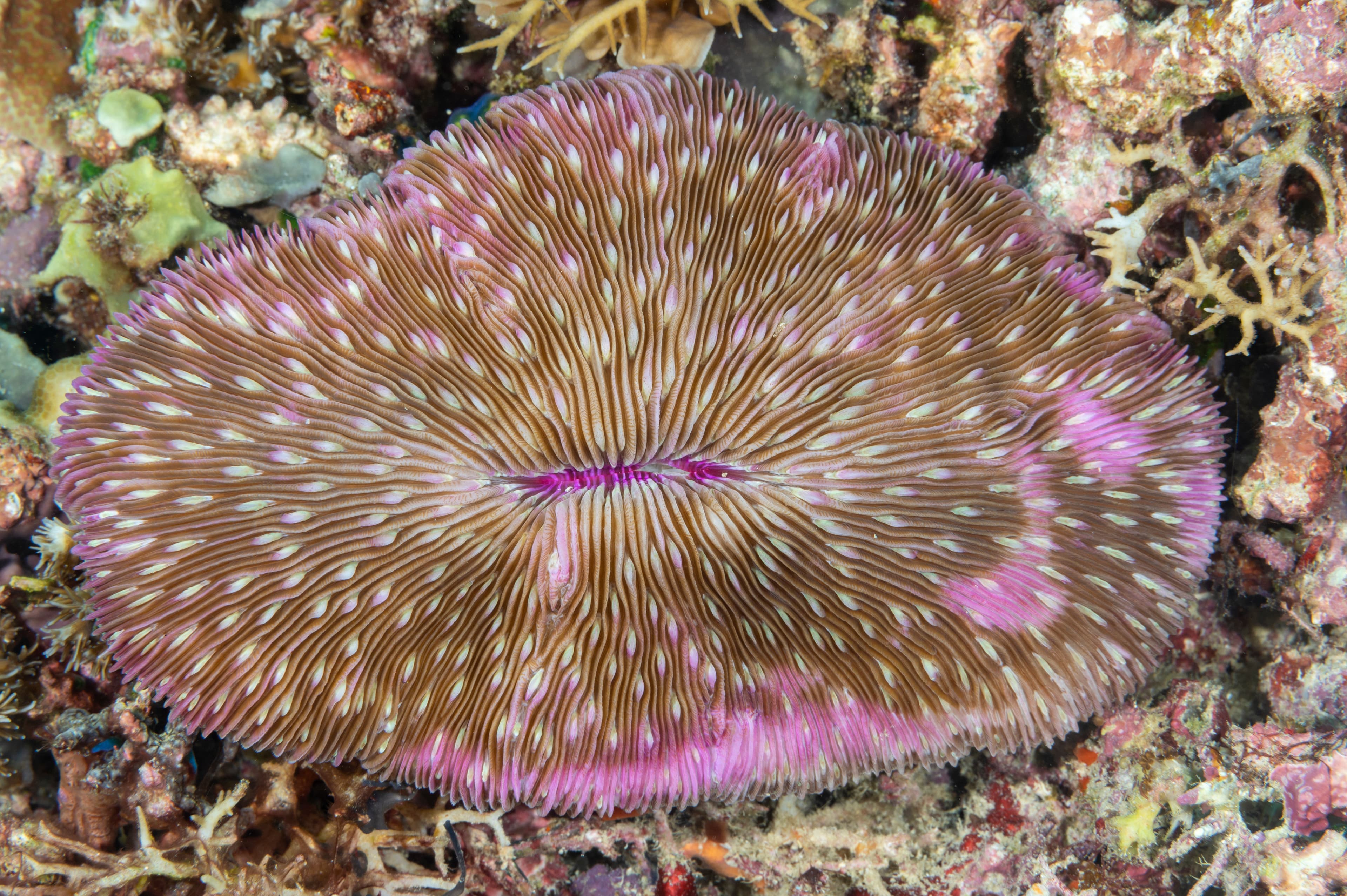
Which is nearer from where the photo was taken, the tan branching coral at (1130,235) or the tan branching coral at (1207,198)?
the tan branching coral at (1207,198)

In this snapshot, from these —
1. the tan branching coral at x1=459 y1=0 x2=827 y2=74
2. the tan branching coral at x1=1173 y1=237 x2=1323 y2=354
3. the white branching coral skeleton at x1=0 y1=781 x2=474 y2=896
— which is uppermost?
the tan branching coral at x1=459 y1=0 x2=827 y2=74

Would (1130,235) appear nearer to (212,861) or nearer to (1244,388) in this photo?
(1244,388)

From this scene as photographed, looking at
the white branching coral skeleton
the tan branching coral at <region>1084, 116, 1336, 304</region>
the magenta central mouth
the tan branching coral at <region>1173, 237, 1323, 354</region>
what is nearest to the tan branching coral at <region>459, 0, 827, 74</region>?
the tan branching coral at <region>1084, 116, 1336, 304</region>

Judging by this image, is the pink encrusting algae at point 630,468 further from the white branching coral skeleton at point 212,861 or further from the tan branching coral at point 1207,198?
the white branching coral skeleton at point 212,861

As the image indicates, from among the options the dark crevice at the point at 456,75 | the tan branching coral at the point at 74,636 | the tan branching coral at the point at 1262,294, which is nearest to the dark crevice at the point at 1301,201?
the tan branching coral at the point at 1262,294

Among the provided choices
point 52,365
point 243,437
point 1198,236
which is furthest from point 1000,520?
point 52,365

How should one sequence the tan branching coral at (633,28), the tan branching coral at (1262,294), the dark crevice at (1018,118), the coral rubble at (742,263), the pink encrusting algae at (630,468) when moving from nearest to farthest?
the pink encrusting algae at (630,468)
the tan branching coral at (1262,294)
the coral rubble at (742,263)
the tan branching coral at (633,28)
the dark crevice at (1018,118)

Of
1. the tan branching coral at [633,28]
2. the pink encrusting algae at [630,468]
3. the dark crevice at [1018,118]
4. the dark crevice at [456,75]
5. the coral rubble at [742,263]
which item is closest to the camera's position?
the pink encrusting algae at [630,468]

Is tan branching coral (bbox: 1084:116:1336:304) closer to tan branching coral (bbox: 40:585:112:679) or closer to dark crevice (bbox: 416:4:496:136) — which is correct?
dark crevice (bbox: 416:4:496:136)
